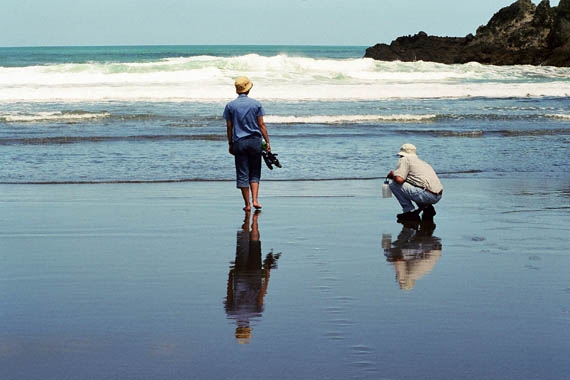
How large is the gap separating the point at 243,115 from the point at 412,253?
2767mm

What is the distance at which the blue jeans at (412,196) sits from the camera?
338 inches

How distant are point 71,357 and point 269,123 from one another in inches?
626

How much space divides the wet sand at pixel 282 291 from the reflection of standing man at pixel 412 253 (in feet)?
0.06

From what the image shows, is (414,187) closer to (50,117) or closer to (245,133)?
(245,133)

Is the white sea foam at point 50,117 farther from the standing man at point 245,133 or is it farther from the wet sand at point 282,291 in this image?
the standing man at point 245,133

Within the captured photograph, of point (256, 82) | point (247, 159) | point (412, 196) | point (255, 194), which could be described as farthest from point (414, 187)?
point (256, 82)

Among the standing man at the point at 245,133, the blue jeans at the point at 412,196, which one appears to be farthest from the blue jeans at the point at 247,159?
the blue jeans at the point at 412,196

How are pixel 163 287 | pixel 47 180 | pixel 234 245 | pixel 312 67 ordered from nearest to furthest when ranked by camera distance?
pixel 163 287 → pixel 234 245 → pixel 47 180 → pixel 312 67

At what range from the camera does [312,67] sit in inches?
1912

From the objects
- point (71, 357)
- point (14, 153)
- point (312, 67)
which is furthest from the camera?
point (312, 67)

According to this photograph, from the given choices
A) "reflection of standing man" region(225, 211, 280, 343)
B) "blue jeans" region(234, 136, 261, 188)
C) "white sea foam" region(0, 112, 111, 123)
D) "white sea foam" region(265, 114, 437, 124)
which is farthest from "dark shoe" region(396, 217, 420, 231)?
"white sea foam" region(0, 112, 111, 123)

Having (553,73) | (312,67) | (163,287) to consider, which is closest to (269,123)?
(163,287)

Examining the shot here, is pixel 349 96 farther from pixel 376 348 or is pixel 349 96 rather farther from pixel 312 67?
pixel 376 348

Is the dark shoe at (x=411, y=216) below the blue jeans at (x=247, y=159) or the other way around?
below
